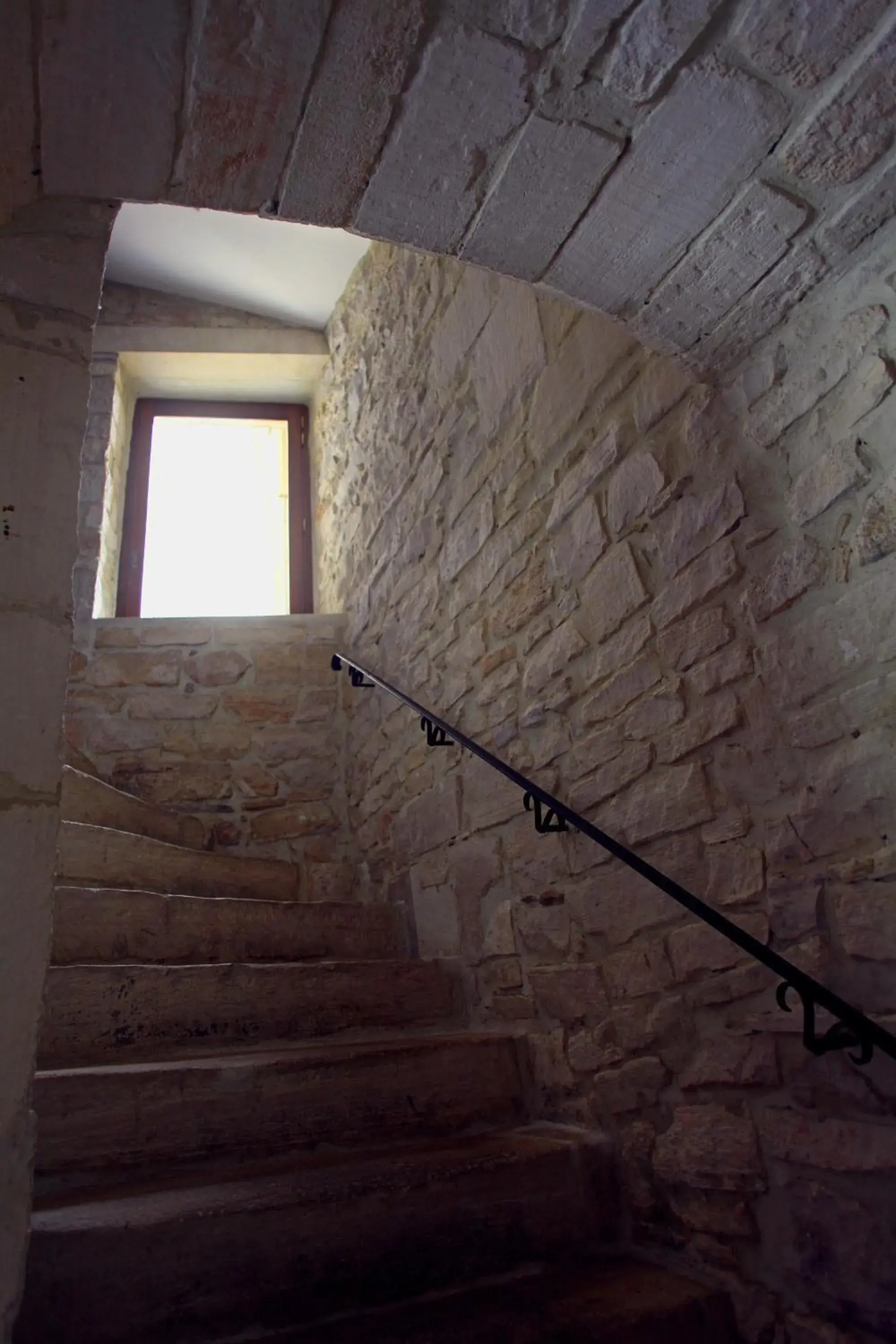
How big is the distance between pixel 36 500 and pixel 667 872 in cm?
131

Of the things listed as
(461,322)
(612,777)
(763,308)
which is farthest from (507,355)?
(612,777)

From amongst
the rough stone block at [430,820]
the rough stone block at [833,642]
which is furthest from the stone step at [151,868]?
the rough stone block at [833,642]

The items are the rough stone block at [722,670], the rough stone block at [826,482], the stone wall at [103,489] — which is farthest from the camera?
the stone wall at [103,489]

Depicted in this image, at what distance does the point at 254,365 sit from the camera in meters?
5.11

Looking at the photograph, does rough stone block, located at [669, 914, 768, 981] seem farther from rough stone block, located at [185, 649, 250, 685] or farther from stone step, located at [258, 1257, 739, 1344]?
rough stone block, located at [185, 649, 250, 685]

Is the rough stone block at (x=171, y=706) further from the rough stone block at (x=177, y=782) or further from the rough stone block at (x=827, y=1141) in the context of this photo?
the rough stone block at (x=827, y=1141)

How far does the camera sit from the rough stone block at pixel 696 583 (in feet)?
5.39

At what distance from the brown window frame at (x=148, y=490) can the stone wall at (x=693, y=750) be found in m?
2.17

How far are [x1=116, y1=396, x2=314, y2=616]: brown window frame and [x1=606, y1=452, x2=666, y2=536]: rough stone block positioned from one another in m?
3.04

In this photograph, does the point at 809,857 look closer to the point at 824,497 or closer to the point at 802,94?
the point at 824,497

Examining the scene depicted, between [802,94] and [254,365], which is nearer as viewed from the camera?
[802,94]

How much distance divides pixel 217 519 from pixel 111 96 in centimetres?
401

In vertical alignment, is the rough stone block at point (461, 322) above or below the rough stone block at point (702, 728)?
above

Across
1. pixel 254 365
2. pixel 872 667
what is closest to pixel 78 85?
pixel 872 667
